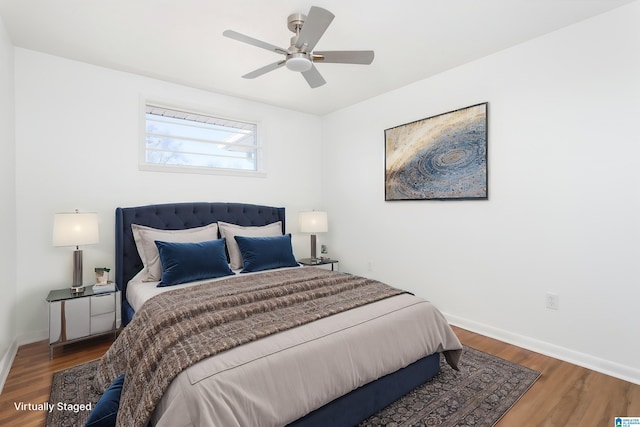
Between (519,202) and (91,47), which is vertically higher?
(91,47)

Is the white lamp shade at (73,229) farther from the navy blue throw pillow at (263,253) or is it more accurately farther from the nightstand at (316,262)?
the nightstand at (316,262)

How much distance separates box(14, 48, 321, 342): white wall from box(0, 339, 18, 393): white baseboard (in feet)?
0.60

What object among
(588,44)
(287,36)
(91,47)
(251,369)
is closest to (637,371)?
(588,44)

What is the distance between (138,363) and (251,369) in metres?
0.68

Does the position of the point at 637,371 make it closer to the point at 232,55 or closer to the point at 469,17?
the point at 469,17

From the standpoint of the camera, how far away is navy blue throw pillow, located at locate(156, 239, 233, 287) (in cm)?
270

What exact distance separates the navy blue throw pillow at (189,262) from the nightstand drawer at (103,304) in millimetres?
506

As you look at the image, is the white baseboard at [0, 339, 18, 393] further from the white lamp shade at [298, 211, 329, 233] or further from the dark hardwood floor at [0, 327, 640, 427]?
the white lamp shade at [298, 211, 329, 233]

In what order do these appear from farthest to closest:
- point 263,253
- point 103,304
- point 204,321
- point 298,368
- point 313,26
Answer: point 263,253 < point 103,304 < point 313,26 < point 204,321 < point 298,368

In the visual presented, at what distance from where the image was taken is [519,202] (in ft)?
9.00

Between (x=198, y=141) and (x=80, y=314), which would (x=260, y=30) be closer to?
(x=198, y=141)

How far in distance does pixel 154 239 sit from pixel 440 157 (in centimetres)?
299

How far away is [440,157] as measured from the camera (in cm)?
329

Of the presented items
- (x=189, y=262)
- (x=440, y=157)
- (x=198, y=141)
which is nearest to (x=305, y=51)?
(x=440, y=157)
